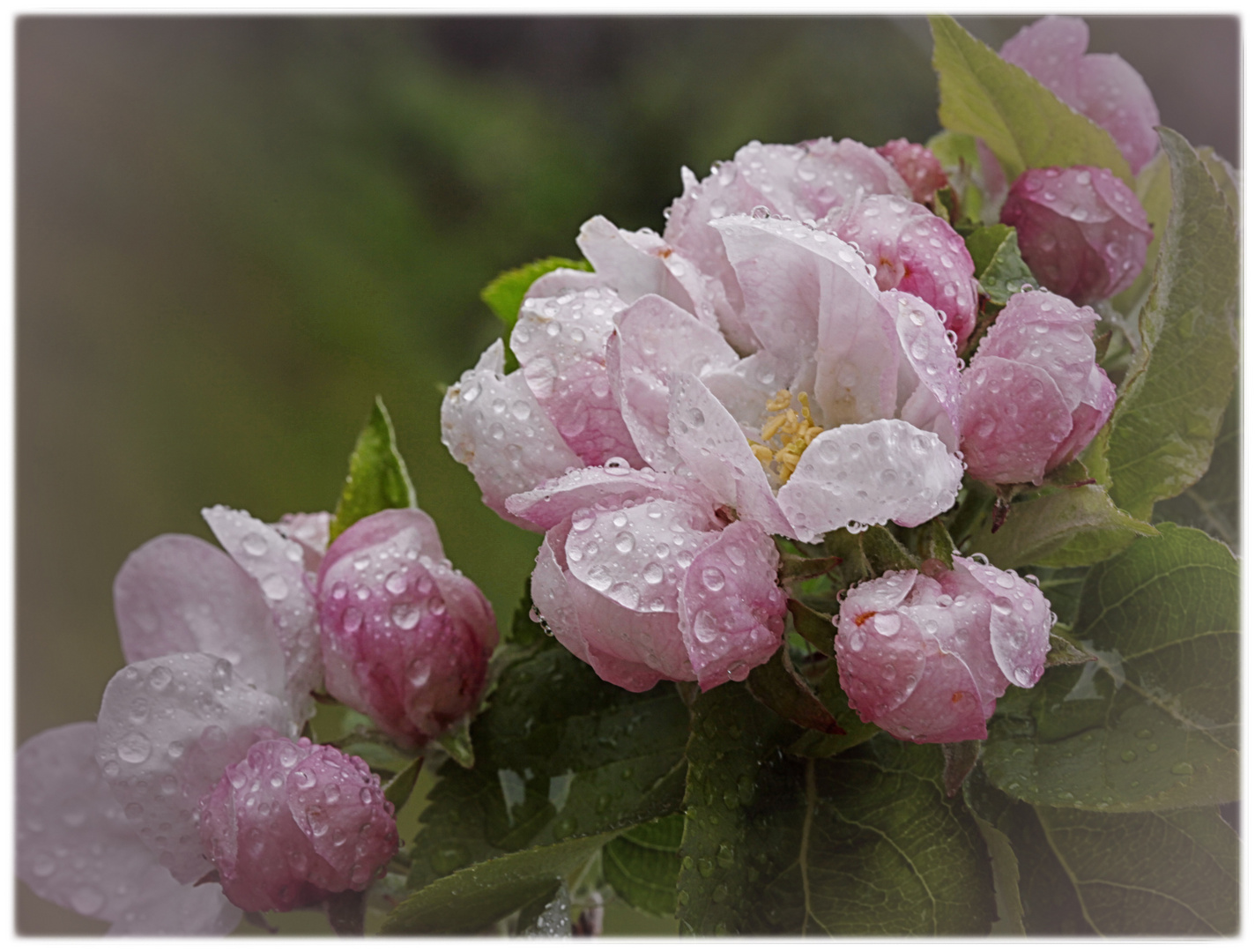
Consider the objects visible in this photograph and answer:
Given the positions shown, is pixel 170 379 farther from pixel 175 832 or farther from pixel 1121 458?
pixel 1121 458

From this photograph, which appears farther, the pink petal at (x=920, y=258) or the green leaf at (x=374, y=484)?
the green leaf at (x=374, y=484)

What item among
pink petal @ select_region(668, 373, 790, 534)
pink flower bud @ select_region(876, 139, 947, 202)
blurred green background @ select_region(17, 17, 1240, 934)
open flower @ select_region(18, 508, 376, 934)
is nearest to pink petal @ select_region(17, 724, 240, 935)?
open flower @ select_region(18, 508, 376, 934)

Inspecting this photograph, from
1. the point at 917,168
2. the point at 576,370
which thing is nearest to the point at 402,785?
the point at 576,370

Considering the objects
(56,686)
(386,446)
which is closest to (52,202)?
(56,686)

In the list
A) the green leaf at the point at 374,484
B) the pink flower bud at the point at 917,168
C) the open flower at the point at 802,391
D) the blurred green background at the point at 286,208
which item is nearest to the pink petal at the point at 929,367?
the open flower at the point at 802,391

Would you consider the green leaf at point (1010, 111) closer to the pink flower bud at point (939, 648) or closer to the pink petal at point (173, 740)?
the pink flower bud at point (939, 648)

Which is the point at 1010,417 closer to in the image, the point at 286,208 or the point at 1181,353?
the point at 1181,353
